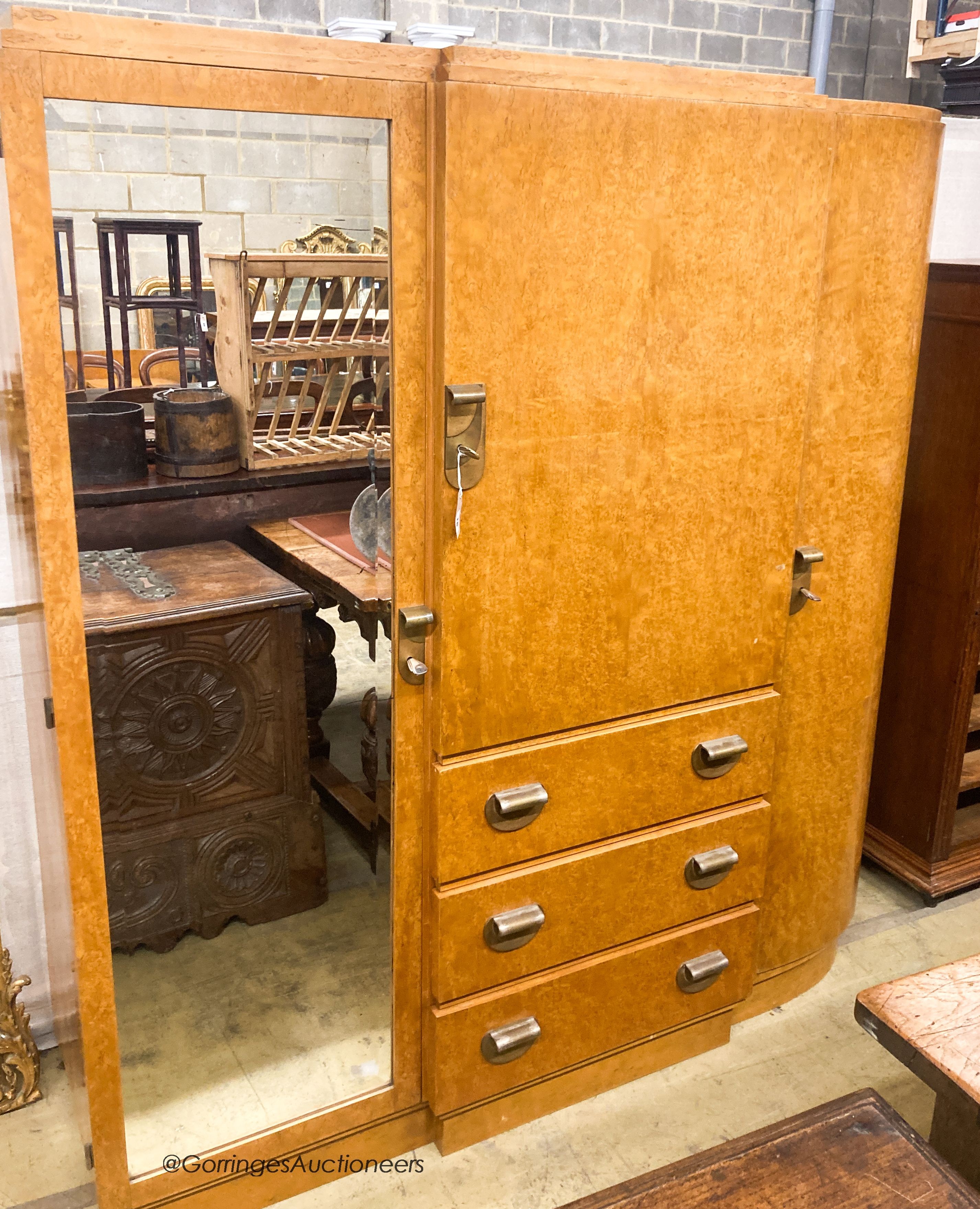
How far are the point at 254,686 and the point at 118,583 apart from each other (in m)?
0.28

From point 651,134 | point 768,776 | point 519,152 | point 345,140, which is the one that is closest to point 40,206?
point 345,140

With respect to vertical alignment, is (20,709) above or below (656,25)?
below

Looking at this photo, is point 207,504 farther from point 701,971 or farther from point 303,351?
point 701,971

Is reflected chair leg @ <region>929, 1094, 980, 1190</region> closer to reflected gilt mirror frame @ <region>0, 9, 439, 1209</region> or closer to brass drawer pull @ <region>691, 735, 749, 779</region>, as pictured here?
brass drawer pull @ <region>691, 735, 749, 779</region>

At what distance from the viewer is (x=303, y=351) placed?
1443 mm

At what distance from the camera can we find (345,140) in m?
1.36

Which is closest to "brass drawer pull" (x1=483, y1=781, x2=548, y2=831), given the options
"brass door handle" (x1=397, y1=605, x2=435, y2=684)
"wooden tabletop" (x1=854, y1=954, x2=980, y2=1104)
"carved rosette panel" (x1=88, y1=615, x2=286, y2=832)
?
"brass door handle" (x1=397, y1=605, x2=435, y2=684)

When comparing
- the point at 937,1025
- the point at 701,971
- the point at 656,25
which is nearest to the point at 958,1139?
the point at 937,1025

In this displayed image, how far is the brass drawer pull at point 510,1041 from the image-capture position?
1.80 meters

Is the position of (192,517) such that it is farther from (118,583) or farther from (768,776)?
(768,776)

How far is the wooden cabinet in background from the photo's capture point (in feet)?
7.47

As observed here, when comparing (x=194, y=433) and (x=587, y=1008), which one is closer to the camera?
(x=194, y=433)

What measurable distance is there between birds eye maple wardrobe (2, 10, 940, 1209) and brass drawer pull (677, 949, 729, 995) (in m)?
0.01

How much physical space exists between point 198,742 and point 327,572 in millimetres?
329
